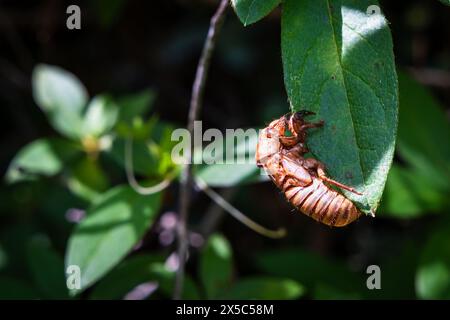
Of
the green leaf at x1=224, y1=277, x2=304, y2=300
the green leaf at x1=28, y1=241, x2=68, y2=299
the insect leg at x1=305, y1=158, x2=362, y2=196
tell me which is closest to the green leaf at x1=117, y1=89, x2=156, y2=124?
the green leaf at x1=28, y1=241, x2=68, y2=299

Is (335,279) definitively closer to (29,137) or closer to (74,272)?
(74,272)

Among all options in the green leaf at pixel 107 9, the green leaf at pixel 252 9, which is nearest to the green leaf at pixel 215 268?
the green leaf at pixel 252 9

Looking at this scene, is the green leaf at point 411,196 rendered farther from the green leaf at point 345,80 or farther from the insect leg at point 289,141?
the green leaf at point 345,80

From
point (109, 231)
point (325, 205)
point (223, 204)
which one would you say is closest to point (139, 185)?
point (109, 231)

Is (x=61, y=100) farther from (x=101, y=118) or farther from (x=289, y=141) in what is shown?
(x=289, y=141)

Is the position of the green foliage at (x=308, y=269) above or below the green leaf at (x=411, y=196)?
below
